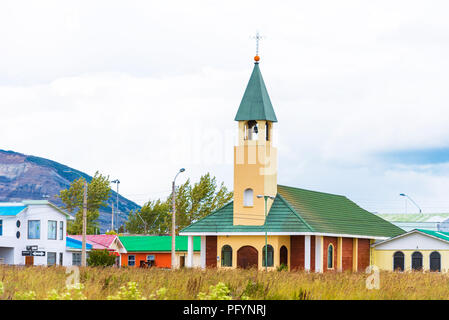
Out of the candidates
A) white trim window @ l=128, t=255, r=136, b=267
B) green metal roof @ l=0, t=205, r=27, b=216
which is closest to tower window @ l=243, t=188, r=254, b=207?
green metal roof @ l=0, t=205, r=27, b=216

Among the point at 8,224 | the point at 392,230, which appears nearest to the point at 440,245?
the point at 392,230

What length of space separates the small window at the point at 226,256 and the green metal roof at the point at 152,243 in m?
21.5

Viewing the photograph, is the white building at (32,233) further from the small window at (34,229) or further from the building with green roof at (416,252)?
the building with green roof at (416,252)

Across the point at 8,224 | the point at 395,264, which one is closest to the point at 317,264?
the point at 395,264

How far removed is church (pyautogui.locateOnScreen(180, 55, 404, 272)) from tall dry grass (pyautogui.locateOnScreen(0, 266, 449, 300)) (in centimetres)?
3065

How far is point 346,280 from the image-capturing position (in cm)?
2330

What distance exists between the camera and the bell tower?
57.0 meters

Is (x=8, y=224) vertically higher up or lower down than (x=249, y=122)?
lower down

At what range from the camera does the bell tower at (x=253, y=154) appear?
5700 centimetres
